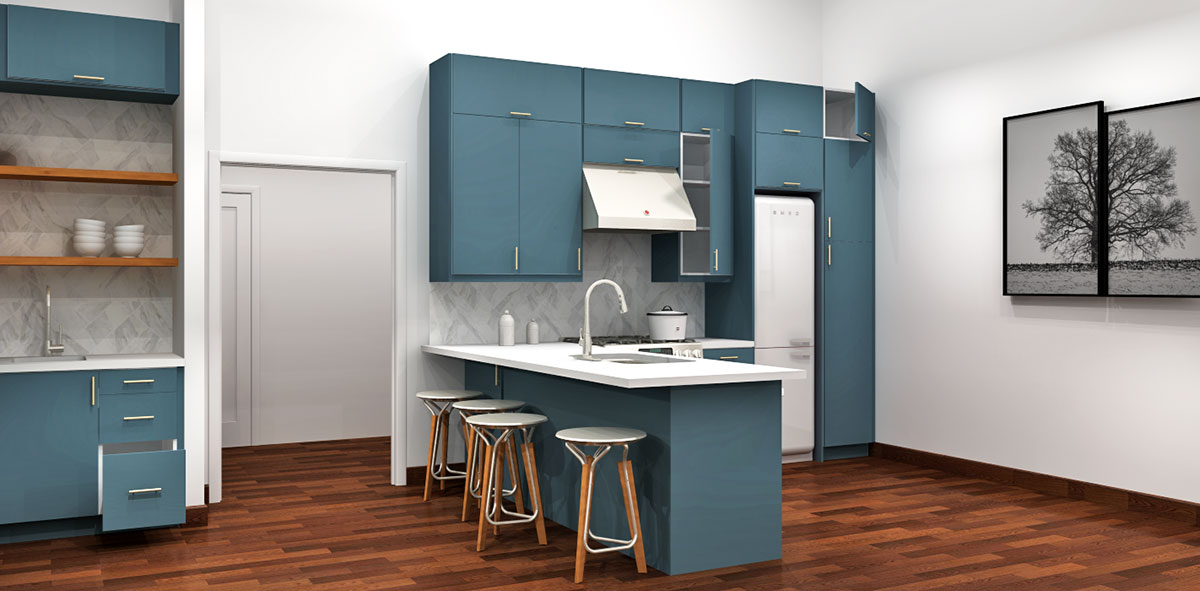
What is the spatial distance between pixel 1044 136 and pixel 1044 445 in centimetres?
178

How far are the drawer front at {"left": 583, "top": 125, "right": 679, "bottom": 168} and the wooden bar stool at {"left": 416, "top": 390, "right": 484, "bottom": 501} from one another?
164 centimetres

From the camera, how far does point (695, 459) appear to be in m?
4.23

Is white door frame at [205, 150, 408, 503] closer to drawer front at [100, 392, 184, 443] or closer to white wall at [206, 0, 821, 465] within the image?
white wall at [206, 0, 821, 465]

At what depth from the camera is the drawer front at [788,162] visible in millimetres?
6742

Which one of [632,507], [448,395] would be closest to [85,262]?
[448,395]

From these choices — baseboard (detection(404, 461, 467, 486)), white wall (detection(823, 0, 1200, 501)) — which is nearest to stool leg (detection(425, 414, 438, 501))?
baseboard (detection(404, 461, 467, 486))

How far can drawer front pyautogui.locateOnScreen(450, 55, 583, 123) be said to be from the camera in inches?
235

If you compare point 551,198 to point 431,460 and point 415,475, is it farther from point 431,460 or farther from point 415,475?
point 415,475

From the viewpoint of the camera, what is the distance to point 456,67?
19.5 feet

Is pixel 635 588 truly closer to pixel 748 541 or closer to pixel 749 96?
pixel 748 541

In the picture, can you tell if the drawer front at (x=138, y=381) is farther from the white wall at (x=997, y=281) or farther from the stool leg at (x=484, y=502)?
the white wall at (x=997, y=281)

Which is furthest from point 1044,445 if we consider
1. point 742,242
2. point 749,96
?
point 749,96

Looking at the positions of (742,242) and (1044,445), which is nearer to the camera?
(1044,445)

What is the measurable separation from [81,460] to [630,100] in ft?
12.0
